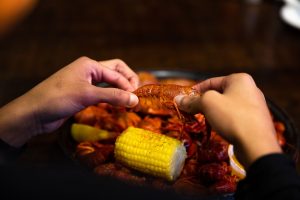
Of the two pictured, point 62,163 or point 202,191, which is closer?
point 202,191

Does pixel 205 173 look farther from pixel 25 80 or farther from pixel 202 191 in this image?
pixel 25 80

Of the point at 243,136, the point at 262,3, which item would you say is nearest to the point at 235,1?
the point at 262,3

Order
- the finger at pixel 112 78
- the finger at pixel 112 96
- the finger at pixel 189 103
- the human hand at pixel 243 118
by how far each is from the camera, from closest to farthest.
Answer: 1. the human hand at pixel 243 118
2. the finger at pixel 189 103
3. the finger at pixel 112 96
4. the finger at pixel 112 78

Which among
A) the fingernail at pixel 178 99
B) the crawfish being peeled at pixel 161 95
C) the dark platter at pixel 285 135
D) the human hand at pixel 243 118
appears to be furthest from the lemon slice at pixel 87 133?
the human hand at pixel 243 118

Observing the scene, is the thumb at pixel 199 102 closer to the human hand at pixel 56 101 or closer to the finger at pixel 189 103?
the finger at pixel 189 103

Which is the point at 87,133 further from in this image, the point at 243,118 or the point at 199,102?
the point at 243,118

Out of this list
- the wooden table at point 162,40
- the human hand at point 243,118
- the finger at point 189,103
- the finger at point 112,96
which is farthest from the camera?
the wooden table at point 162,40
